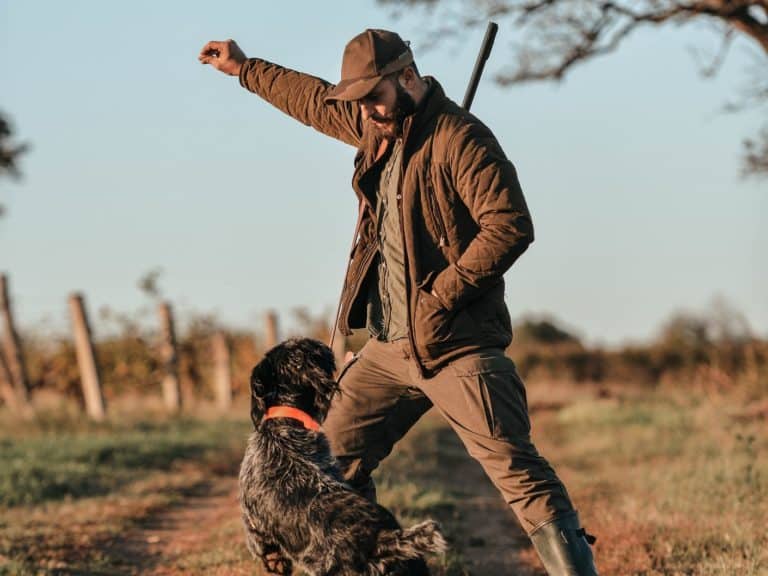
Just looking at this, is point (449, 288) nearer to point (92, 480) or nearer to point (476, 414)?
point (476, 414)

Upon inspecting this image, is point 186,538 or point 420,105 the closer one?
point 420,105

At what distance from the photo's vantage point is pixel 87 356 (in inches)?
685

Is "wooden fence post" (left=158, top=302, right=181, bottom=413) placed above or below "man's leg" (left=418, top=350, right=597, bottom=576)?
below

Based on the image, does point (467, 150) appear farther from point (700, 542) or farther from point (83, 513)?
point (83, 513)

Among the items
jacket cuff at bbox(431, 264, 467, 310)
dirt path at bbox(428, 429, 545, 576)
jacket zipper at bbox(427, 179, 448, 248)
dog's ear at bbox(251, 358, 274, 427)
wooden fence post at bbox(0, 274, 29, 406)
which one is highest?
jacket zipper at bbox(427, 179, 448, 248)

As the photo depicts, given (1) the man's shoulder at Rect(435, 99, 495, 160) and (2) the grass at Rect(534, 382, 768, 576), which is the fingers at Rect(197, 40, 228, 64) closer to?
(1) the man's shoulder at Rect(435, 99, 495, 160)

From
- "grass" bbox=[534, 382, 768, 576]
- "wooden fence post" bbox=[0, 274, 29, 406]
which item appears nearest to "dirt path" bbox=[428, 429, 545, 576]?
"grass" bbox=[534, 382, 768, 576]

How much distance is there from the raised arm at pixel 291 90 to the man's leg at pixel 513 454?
156 cm

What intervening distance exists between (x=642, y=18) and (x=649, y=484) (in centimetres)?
756

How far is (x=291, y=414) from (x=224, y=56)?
229 centimetres

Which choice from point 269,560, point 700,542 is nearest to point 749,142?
point 700,542

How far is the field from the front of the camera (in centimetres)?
774

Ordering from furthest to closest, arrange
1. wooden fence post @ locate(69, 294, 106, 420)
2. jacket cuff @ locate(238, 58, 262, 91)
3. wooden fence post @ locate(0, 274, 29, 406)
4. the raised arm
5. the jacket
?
wooden fence post @ locate(0, 274, 29, 406) → wooden fence post @ locate(69, 294, 106, 420) → jacket cuff @ locate(238, 58, 262, 91) → the raised arm → the jacket

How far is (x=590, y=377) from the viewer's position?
102 ft
